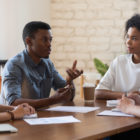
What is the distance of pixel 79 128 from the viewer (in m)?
1.59

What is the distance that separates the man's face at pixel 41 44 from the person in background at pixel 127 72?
497 millimetres

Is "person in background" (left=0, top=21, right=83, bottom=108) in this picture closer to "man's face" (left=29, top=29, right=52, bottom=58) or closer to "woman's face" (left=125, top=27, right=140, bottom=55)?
"man's face" (left=29, top=29, right=52, bottom=58)

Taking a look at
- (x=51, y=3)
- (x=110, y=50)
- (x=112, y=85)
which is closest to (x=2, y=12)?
(x=51, y=3)

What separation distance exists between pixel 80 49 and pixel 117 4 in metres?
0.79

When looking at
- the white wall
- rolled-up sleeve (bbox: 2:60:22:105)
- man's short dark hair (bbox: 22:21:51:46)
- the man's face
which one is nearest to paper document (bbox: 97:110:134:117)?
rolled-up sleeve (bbox: 2:60:22:105)

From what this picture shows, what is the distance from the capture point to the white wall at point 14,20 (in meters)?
4.26

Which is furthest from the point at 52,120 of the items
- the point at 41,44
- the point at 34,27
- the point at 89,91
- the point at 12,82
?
the point at 34,27

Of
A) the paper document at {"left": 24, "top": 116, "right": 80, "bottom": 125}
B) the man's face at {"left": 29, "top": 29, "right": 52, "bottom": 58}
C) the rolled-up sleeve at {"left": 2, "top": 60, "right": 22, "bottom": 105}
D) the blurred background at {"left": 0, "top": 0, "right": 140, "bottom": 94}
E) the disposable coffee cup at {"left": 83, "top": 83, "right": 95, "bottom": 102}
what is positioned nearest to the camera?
the paper document at {"left": 24, "top": 116, "right": 80, "bottom": 125}

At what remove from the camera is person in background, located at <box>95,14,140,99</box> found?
277 cm

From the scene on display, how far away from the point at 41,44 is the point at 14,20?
1.70 meters

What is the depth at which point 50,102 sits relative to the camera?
91.9 inches

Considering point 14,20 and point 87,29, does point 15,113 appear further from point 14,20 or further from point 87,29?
point 87,29

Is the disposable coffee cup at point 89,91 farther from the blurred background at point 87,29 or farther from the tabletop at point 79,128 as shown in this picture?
the blurred background at point 87,29

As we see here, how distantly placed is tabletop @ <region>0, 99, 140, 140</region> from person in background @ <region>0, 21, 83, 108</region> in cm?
43
